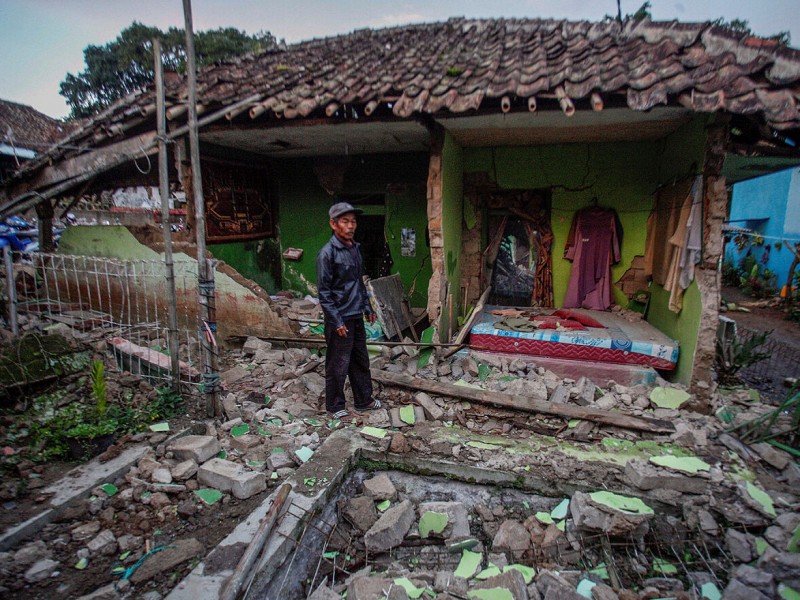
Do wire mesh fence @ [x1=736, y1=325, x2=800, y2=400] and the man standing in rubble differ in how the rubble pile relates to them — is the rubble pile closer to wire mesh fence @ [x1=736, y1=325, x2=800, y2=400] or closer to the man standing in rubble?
the man standing in rubble

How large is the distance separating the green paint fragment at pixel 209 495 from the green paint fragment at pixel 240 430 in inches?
32.3

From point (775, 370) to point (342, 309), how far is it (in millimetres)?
7209

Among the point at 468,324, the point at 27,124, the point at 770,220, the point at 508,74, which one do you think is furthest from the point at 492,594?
the point at 27,124

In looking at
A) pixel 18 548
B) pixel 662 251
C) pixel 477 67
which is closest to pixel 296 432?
pixel 18 548

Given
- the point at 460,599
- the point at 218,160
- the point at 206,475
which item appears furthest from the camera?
the point at 218,160

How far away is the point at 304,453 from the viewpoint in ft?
12.7

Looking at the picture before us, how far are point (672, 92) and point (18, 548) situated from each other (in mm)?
6663

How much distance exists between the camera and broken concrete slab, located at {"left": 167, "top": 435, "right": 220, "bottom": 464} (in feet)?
11.8

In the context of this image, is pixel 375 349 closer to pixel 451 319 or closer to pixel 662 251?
pixel 451 319

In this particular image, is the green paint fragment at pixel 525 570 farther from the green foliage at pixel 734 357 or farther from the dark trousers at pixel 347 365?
the green foliage at pixel 734 357

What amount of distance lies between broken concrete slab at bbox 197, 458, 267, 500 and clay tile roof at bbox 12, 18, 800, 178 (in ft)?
13.7

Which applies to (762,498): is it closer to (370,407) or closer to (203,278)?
(370,407)

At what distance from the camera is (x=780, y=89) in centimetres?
433

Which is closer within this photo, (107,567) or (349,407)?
(107,567)
